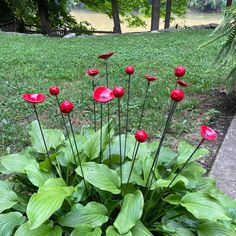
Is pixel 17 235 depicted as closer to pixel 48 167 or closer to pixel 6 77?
pixel 48 167

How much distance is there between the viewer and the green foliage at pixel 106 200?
186cm

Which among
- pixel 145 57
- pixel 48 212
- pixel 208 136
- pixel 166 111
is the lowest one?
pixel 145 57

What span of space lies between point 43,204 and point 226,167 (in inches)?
79.4

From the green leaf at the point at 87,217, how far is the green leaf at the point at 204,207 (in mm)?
445

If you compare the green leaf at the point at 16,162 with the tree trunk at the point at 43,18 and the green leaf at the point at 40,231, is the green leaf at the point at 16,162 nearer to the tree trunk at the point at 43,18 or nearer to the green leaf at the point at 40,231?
the green leaf at the point at 40,231

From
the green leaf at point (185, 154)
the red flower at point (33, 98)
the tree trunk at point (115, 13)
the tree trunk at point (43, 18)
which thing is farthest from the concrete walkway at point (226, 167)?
the tree trunk at point (43, 18)

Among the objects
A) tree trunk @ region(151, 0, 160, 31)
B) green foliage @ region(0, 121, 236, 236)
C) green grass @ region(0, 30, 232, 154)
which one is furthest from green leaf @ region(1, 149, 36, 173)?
tree trunk @ region(151, 0, 160, 31)

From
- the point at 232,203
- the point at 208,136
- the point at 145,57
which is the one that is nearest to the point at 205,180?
the point at 232,203

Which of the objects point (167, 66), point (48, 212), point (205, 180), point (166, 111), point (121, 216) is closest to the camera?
point (48, 212)

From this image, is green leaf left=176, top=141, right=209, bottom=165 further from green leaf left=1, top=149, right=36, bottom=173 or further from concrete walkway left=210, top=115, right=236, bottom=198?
green leaf left=1, top=149, right=36, bottom=173

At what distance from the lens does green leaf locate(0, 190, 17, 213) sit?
2.00 m

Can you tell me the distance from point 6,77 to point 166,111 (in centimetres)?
301

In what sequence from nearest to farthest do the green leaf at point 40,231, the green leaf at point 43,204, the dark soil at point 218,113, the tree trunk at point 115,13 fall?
the green leaf at point 43,204 → the green leaf at point 40,231 → the dark soil at point 218,113 → the tree trunk at point 115,13

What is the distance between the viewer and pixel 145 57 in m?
8.37
